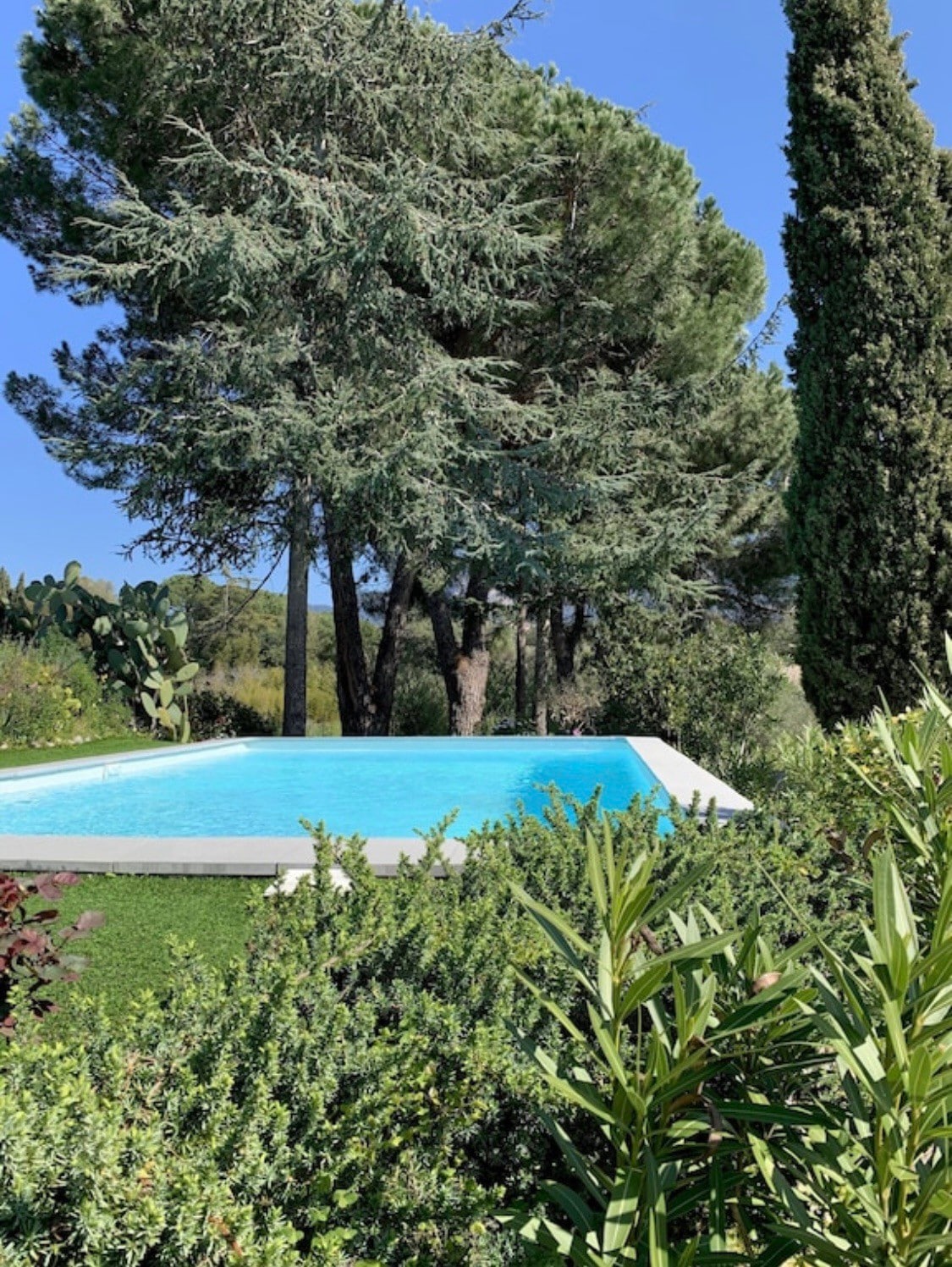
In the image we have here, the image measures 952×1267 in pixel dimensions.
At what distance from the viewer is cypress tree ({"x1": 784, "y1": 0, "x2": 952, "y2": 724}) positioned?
29.1ft

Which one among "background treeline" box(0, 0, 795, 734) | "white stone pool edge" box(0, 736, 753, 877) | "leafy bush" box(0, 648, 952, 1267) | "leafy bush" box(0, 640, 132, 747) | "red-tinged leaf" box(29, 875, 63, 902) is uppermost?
"background treeline" box(0, 0, 795, 734)

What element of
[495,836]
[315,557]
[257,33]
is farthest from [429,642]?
[495,836]

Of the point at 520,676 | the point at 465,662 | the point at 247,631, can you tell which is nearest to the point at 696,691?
the point at 465,662

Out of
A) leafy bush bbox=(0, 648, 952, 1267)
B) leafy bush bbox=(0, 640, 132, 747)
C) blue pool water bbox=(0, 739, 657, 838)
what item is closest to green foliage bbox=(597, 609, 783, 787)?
blue pool water bbox=(0, 739, 657, 838)

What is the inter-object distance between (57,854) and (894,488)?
809 centimetres

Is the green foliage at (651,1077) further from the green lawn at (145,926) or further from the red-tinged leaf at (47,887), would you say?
the green lawn at (145,926)

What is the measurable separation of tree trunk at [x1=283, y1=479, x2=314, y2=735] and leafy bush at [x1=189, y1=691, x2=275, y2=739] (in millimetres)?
1544

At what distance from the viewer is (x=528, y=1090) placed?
1685 mm

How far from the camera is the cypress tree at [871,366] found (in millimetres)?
8883

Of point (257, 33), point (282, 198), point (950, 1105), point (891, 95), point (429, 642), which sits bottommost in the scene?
point (950, 1105)

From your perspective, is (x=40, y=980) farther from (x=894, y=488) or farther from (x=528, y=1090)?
(x=894, y=488)

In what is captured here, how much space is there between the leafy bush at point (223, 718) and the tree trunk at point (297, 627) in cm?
154

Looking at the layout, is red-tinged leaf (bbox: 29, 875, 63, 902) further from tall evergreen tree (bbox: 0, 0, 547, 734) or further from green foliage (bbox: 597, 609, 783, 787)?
tall evergreen tree (bbox: 0, 0, 547, 734)

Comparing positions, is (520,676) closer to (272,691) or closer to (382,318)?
(272,691)
